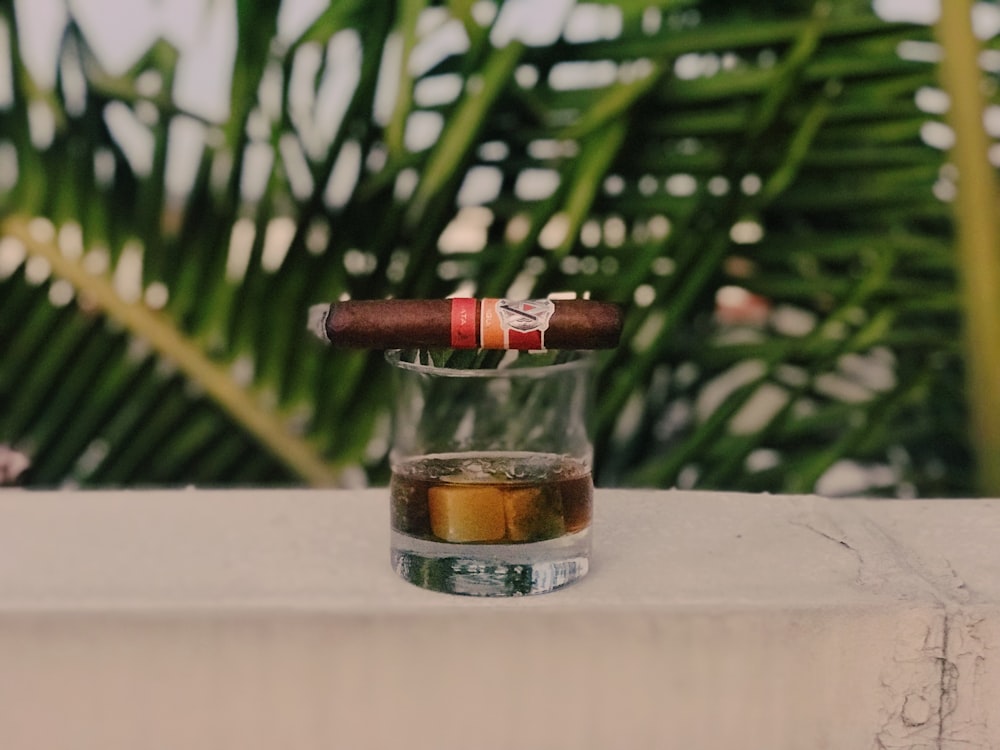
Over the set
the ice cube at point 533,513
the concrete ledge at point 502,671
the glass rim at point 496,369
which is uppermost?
the glass rim at point 496,369

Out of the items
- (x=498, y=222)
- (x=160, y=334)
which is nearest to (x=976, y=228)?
(x=498, y=222)

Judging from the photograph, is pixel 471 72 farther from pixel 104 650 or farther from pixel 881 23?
pixel 104 650

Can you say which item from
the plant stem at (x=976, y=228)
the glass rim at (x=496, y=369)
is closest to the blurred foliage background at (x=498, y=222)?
the plant stem at (x=976, y=228)

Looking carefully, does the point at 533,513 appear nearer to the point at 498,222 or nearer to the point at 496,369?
the point at 496,369

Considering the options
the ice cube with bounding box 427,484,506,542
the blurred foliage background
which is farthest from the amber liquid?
the blurred foliage background

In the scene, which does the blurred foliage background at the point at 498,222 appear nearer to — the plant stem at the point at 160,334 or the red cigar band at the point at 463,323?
the plant stem at the point at 160,334
